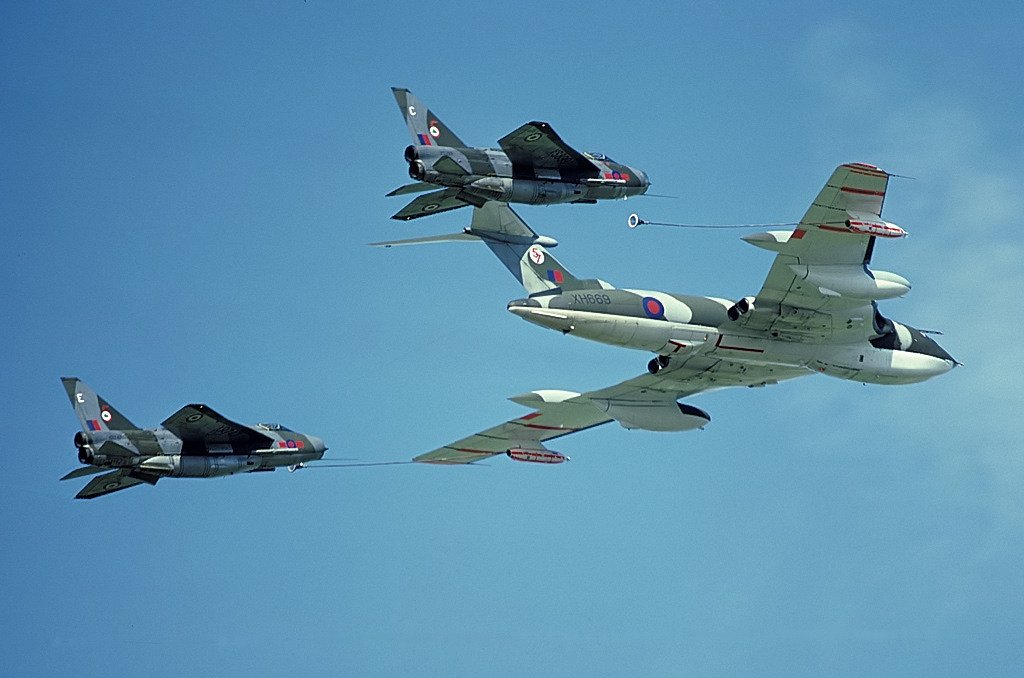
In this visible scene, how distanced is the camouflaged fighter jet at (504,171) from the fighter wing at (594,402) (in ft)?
23.9

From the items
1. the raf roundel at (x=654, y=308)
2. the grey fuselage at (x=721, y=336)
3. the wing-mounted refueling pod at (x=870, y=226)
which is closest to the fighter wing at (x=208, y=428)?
→ the grey fuselage at (x=721, y=336)

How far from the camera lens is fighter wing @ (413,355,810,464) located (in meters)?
56.7

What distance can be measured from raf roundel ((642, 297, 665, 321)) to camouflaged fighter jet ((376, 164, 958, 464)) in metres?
0.03

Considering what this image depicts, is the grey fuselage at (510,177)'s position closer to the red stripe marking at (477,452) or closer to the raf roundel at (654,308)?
the raf roundel at (654,308)

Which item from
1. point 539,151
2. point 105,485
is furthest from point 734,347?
point 105,485

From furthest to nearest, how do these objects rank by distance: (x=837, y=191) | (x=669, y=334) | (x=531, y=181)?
(x=531, y=181) < (x=669, y=334) < (x=837, y=191)

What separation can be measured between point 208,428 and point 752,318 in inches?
830

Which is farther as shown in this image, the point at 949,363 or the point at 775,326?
the point at 949,363

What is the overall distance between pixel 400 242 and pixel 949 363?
2068 centimetres

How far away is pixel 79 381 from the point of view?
62.1 m

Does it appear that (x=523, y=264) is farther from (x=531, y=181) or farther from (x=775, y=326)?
(x=775, y=326)

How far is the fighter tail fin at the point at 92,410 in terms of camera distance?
61.0 meters

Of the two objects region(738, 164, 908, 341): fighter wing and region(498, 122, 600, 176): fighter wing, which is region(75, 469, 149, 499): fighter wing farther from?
region(738, 164, 908, 341): fighter wing

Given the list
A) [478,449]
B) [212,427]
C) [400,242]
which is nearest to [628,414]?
[478,449]
